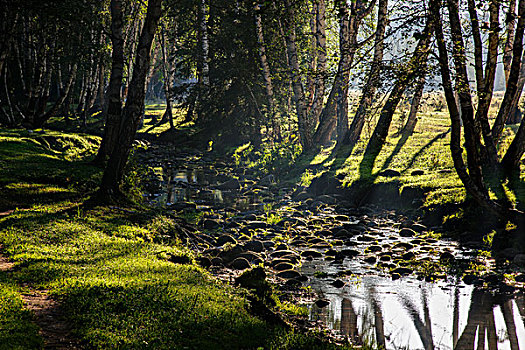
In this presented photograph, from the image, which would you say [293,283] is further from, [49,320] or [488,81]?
[488,81]

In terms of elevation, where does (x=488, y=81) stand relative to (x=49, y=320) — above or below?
above

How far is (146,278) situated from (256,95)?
27045mm

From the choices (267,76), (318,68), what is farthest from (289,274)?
(267,76)

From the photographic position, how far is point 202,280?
31.2 ft

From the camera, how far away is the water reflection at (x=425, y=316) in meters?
7.99

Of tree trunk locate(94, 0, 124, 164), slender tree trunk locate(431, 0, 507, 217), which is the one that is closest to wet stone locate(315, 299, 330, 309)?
slender tree trunk locate(431, 0, 507, 217)

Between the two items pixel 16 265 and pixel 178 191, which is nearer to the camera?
pixel 16 265

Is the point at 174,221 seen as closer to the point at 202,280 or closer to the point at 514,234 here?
the point at 202,280

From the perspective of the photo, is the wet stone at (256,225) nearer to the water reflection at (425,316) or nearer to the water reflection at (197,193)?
the water reflection at (197,193)

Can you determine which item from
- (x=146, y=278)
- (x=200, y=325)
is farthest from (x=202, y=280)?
(x=200, y=325)

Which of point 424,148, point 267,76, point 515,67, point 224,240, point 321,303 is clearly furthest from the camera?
point 267,76

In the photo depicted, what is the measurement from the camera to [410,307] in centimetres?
941

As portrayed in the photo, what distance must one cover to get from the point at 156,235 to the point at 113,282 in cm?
543

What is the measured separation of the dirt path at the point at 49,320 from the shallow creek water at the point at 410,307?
14.8 feet
